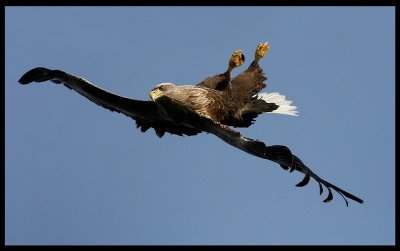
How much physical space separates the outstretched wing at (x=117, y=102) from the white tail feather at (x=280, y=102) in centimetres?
129

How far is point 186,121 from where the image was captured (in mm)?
7562

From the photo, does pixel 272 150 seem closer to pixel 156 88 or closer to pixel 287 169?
pixel 287 169

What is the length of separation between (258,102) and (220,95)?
0.61 m

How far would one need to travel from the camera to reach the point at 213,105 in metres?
7.62

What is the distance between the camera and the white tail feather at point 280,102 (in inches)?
342

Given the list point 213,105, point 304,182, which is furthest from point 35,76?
point 304,182

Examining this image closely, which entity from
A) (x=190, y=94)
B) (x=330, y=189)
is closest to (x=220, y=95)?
(x=190, y=94)

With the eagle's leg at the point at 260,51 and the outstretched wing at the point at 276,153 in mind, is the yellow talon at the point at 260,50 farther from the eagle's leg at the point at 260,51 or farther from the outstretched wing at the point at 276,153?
the outstretched wing at the point at 276,153

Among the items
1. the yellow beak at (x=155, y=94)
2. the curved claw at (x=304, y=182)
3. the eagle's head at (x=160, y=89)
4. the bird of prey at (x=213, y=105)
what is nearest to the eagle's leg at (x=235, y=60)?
the bird of prey at (x=213, y=105)

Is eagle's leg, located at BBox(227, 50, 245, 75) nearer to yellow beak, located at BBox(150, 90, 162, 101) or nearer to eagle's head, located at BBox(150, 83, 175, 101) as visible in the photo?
eagle's head, located at BBox(150, 83, 175, 101)

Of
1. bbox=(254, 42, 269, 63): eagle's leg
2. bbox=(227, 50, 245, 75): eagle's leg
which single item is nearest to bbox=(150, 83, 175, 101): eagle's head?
bbox=(227, 50, 245, 75): eagle's leg

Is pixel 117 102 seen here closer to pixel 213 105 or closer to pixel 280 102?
pixel 213 105

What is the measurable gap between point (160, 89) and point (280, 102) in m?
1.86

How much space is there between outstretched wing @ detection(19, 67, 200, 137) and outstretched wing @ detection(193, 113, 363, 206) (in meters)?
0.75
